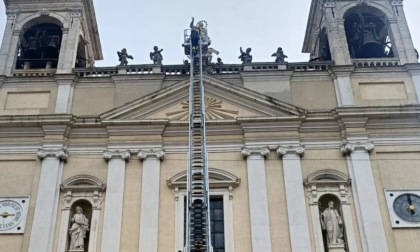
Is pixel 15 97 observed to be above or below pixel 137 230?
above

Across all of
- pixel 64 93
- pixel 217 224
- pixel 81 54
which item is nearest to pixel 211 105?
pixel 217 224

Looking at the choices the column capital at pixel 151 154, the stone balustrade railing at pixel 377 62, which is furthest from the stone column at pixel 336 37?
the column capital at pixel 151 154

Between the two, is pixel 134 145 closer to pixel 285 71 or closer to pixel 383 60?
pixel 285 71

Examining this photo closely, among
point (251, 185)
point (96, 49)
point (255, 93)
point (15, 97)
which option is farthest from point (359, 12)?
point (15, 97)

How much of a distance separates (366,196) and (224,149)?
13.2 ft

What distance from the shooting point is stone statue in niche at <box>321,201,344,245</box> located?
15.4 metres

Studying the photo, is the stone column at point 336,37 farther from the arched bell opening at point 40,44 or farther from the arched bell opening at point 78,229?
the arched bell opening at point 40,44

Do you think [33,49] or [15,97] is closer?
[15,97]

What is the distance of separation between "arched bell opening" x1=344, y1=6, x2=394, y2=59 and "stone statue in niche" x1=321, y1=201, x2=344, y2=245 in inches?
257

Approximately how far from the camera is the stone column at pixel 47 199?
606 inches

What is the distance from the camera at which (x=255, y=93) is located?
704 inches

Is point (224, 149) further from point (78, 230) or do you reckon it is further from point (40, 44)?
point (40, 44)

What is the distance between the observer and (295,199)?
16016mm

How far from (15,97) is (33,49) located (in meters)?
2.44
